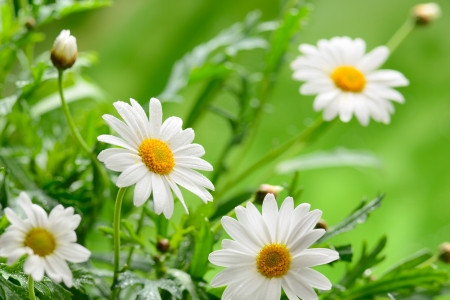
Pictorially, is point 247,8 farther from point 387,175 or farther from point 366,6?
point 387,175

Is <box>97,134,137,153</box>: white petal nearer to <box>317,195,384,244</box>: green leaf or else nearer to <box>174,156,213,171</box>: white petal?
<box>174,156,213,171</box>: white petal

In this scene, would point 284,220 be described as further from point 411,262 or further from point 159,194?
point 411,262

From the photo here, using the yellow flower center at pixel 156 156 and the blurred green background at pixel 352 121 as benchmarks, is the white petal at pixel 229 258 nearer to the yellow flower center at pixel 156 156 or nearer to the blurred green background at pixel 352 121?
the yellow flower center at pixel 156 156

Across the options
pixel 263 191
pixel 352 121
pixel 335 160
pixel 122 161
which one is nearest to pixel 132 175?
pixel 122 161

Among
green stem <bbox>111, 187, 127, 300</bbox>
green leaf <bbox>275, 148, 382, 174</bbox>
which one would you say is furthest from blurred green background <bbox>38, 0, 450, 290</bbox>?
green stem <bbox>111, 187, 127, 300</bbox>

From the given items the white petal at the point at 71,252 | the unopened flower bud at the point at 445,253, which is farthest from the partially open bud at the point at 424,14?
the white petal at the point at 71,252

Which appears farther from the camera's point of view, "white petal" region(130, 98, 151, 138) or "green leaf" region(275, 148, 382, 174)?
"green leaf" region(275, 148, 382, 174)
